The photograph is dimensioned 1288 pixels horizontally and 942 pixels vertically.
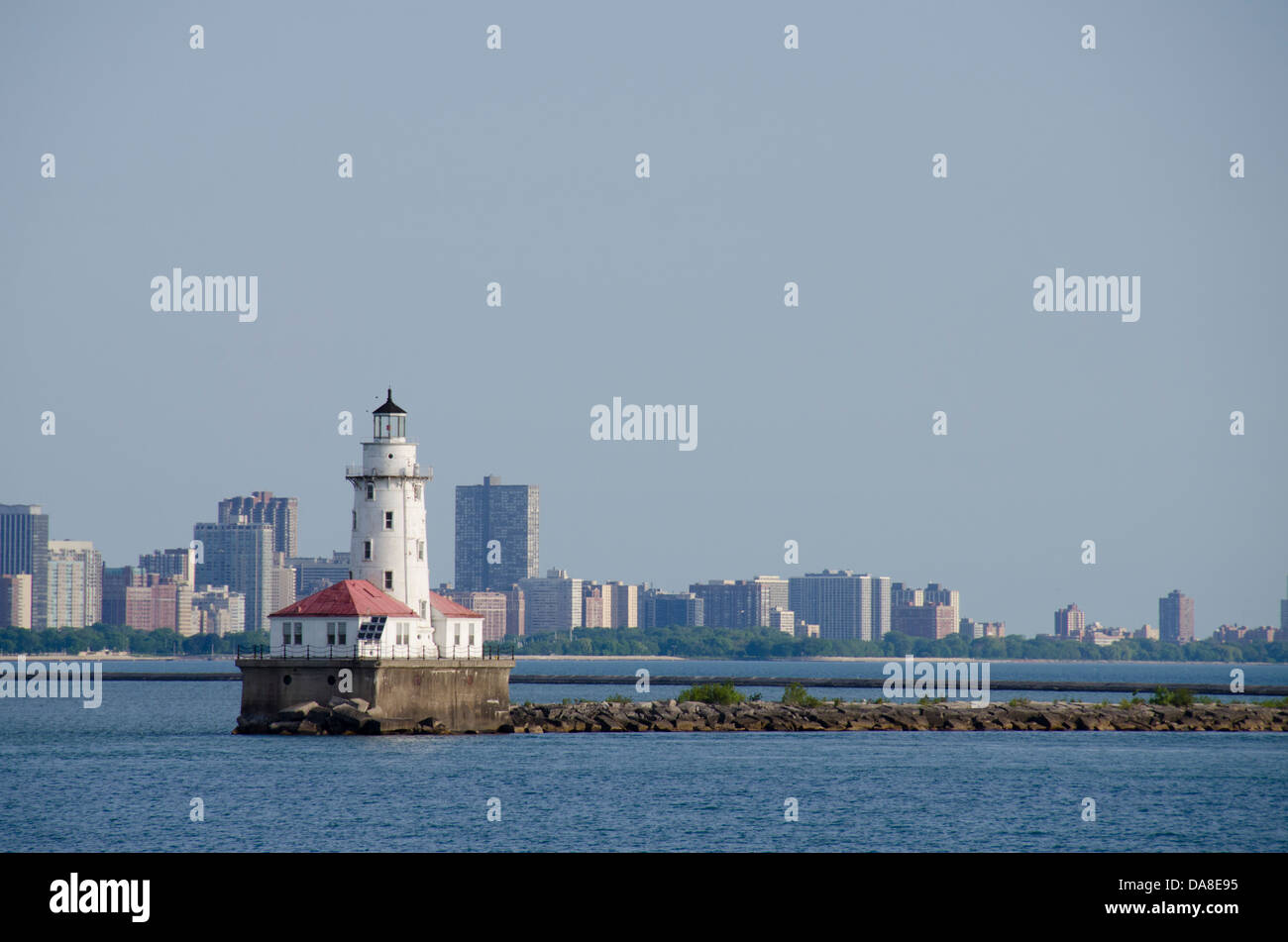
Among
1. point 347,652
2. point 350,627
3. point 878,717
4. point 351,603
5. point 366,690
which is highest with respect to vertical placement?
point 351,603

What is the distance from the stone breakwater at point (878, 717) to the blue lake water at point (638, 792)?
3099 millimetres

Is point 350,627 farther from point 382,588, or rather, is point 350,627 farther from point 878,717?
point 878,717

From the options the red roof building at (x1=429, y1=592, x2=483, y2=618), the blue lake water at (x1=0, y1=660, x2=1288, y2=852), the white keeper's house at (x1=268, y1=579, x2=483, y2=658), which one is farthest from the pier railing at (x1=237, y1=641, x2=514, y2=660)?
the red roof building at (x1=429, y1=592, x2=483, y2=618)

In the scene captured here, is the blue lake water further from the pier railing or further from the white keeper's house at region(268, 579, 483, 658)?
the white keeper's house at region(268, 579, 483, 658)

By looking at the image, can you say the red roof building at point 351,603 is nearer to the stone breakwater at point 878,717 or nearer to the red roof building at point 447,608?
the red roof building at point 447,608

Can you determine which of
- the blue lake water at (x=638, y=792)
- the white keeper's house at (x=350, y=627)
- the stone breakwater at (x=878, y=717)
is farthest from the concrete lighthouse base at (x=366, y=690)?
the stone breakwater at (x=878, y=717)

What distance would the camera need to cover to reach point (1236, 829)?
168ft

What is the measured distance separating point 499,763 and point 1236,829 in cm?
2643

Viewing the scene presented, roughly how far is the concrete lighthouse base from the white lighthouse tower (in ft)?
6.04

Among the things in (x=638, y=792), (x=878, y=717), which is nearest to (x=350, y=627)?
(x=638, y=792)

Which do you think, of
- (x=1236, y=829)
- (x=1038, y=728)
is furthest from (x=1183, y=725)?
(x=1236, y=829)

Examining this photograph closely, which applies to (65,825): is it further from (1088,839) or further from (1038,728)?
(1038,728)

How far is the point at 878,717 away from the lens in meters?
91.4

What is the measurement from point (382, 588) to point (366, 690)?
199 inches
